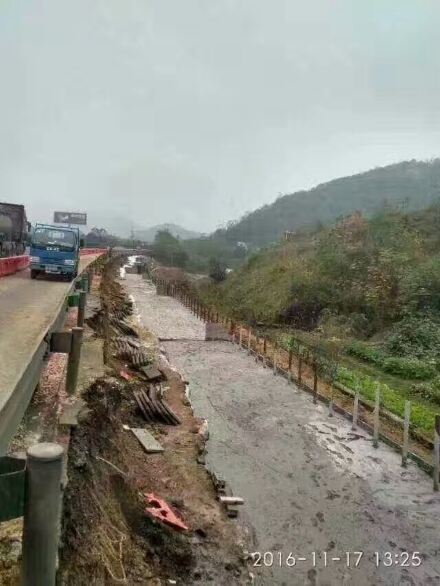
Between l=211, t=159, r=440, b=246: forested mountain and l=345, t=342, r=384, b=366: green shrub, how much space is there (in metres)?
79.6

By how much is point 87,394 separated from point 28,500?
5.68 meters

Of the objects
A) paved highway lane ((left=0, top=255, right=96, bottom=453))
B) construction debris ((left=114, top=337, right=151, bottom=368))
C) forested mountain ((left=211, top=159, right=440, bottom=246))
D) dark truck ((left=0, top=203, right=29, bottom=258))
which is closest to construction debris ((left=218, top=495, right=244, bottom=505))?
paved highway lane ((left=0, top=255, right=96, bottom=453))

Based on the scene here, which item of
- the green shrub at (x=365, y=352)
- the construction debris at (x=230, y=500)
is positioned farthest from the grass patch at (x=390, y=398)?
the construction debris at (x=230, y=500)

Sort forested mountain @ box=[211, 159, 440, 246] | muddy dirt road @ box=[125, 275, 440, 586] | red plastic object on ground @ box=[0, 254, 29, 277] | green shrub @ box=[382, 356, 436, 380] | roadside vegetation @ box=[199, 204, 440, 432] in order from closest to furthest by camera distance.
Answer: muddy dirt road @ box=[125, 275, 440, 586] < green shrub @ box=[382, 356, 436, 380] < roadside vegetation @ box=[199, 204, 440, 432] < red plastic object on ground @ box=[0, 254, 29, 277] < forested mountain @ box=[211, 159, 440, 246]

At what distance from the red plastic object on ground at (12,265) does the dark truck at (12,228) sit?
0.99 metres

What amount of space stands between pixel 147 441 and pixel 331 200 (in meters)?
118

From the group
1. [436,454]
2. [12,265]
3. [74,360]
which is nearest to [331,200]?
[12,265]

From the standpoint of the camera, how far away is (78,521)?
477 cm

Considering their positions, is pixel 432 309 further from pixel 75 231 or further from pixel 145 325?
pixel 75 231

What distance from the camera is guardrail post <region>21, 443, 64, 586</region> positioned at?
2.21m

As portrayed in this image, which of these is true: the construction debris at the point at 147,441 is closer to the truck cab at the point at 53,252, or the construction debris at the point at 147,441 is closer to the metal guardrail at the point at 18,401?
the metal guardrail at the point at 18,401

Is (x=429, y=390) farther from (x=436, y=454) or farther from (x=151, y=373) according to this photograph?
(x=151, y=373)

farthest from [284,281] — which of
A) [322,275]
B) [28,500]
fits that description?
[28,500]
